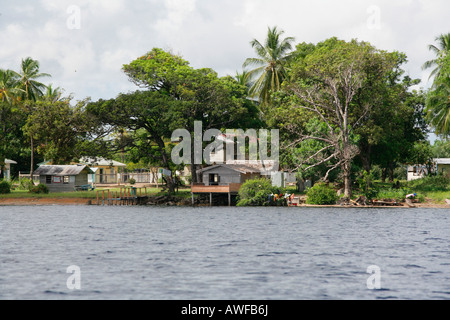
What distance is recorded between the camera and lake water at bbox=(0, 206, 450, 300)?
17.5 m

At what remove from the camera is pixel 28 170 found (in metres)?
87.9

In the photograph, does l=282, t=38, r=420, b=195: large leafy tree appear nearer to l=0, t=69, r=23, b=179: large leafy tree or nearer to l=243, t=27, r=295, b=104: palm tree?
l=243, t=27, r=295, b=104: palm tree

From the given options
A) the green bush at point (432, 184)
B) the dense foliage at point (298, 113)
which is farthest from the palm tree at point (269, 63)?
the green bush at point (432, 184)

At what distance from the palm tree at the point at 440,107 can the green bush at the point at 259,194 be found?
20448mm

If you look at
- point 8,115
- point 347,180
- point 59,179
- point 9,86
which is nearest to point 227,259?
point 347,180

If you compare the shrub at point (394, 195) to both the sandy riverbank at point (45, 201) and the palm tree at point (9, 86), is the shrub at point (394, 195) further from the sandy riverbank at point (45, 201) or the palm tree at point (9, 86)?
the palm tree at point (9, 86)

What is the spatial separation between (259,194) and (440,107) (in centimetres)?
2402

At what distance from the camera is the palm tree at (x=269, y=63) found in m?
77.8

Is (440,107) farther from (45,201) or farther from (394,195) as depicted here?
(45,201)

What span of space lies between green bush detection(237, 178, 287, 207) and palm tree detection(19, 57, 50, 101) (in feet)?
147

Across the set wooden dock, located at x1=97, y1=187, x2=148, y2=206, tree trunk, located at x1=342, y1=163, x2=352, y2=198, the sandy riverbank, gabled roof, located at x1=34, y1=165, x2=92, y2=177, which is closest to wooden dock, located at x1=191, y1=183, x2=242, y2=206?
wooden dock, located at x1=97, y1=187, x2=148, y2=206

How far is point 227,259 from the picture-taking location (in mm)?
23359
